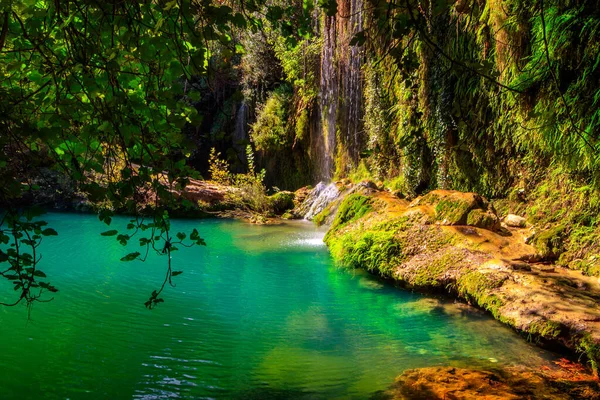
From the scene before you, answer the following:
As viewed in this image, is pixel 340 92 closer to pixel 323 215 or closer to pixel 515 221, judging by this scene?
pixel 323 215

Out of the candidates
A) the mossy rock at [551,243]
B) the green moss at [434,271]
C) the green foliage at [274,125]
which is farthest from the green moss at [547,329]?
the green foliage at [274,125]

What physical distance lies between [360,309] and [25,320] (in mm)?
3484

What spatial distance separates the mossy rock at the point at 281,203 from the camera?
46.1 ft

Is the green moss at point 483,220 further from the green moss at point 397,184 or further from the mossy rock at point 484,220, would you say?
the green moss at point 397,184

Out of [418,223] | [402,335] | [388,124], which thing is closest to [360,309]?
[402,335]

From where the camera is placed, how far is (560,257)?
5754mm

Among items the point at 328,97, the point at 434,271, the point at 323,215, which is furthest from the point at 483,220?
the point at 328,97

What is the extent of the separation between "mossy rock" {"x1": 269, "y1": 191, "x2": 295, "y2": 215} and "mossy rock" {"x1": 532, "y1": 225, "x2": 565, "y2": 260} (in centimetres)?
877

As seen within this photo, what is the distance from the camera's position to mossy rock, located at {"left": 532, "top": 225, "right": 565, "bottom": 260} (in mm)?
5836

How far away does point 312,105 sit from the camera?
16344mm

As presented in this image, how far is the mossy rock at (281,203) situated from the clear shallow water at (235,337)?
671 cm

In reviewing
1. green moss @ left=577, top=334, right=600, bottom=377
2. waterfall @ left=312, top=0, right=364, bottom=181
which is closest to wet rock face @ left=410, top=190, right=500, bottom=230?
green moss @ left=577, top=334, right=600, bottom=377

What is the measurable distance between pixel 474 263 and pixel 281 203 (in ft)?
29.6

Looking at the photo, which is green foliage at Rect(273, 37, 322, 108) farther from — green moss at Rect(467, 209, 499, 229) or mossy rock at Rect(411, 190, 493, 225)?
green moss at Rect(467, 209, 499, 229)
